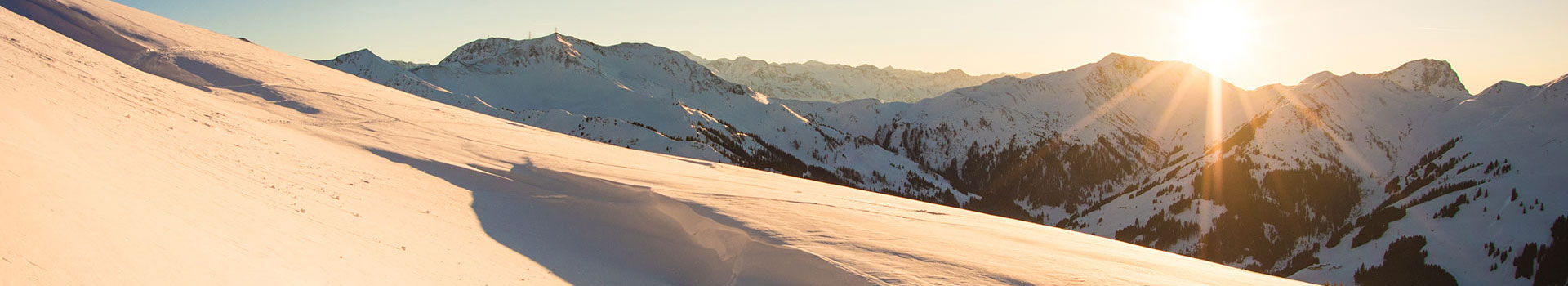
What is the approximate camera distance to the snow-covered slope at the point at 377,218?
5121 mm

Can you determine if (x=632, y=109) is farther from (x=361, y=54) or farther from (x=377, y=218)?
(x=377, y=218)

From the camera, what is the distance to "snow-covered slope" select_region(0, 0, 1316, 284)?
16.8 feet

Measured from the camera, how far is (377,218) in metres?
9.28

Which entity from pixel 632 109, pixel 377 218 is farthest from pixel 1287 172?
pixel 377 218

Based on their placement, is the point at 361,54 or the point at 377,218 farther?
the point at 361,54

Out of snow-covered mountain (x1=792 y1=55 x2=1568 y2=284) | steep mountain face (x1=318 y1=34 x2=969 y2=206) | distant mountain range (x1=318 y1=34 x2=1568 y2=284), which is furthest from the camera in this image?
steep mountain face (x1=318 y1=34 x2=969 y2=206)

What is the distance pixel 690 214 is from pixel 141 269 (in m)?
7.80

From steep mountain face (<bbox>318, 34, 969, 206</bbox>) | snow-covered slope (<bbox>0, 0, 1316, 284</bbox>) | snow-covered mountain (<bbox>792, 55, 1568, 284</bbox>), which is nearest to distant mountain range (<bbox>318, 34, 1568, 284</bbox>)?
snow-covered mountain (<bbox>792, 55, 1568, 284</bbox>)

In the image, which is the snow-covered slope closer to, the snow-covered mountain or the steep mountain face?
the steep mountain face

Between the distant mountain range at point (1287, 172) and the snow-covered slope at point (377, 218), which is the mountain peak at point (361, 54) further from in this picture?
the snow-covered slope at point (377, 218)

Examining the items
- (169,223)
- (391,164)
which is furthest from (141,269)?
(391,164)

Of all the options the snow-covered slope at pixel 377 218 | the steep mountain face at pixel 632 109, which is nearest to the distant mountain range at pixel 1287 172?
the steep mountain face at pixel 632 109

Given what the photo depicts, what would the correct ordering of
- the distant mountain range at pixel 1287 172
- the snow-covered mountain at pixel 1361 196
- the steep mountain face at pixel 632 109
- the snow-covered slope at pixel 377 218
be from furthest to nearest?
the steep mountain face at pixel 632 109
the distant mountain range at pixel 1287 172
the snow-covered mountain at pixel 1361 196
the snow-covered slope at pixel 377 218

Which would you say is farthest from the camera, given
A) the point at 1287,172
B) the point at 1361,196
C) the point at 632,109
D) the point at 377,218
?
the point at 632,109
